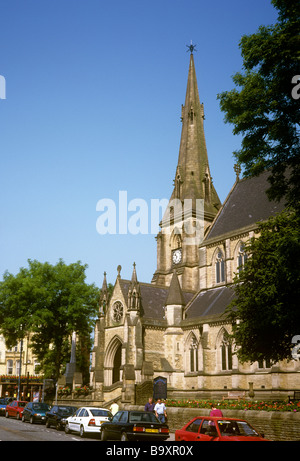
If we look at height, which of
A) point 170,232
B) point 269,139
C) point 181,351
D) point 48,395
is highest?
point 170,232

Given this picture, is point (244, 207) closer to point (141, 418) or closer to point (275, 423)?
point (275, 423)

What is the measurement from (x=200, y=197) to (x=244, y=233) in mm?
12989

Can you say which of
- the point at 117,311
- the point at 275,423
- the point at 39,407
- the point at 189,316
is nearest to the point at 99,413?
the point at 275,423

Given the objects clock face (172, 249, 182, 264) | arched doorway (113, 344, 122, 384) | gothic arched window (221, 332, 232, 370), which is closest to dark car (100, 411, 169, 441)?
gothic arched window (221, 332, 232, 370)

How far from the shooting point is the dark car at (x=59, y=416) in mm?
24884

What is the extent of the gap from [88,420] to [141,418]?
519 cm

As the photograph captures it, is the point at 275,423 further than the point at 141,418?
Yes

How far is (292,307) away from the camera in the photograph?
21.4m

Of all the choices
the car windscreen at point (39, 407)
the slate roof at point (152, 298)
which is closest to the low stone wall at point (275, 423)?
the car windscreen at point (39, 407)

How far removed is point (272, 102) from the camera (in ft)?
53.7

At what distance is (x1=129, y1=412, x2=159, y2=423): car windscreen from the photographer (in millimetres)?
15914

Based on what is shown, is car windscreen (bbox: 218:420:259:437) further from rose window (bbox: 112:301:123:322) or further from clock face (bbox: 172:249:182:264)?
clock face (bbox: 172:249:182:264)
